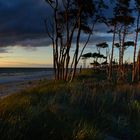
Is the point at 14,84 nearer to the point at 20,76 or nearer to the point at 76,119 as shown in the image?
the point at 20,76

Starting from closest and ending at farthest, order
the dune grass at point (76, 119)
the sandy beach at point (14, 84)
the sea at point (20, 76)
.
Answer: the dune grass at point (76, 119)
the sandy beach at point (14, 84)
the sea at point (20, 76)

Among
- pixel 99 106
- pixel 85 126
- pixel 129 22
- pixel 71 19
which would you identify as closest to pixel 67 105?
pixel 99 106

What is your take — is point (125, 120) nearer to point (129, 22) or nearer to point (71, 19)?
point (71, 19)

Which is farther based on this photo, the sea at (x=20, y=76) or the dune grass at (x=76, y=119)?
the sea at (x=20, y=76)

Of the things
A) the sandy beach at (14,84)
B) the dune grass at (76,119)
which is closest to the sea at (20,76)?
the sandy beach at (14,84)

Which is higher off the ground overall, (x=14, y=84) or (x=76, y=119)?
(x=76, y=119)

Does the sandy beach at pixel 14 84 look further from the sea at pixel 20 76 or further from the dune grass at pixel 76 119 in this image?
the dune grass at pixel 76 119

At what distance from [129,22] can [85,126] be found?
87.1 ft

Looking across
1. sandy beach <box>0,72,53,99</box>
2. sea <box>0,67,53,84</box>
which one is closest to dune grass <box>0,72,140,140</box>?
sandy beach <box>0,72,53,99</box>

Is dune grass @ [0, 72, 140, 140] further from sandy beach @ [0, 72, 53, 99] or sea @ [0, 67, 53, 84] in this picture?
sea @ [0, 67, 53, 84]

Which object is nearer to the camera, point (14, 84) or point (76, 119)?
point (76, 119)

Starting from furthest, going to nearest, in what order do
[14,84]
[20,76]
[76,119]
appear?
[20,76] → [14,84] → [76,119]

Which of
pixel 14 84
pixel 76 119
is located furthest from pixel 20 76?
pixel 76 119

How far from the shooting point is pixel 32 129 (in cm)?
637
